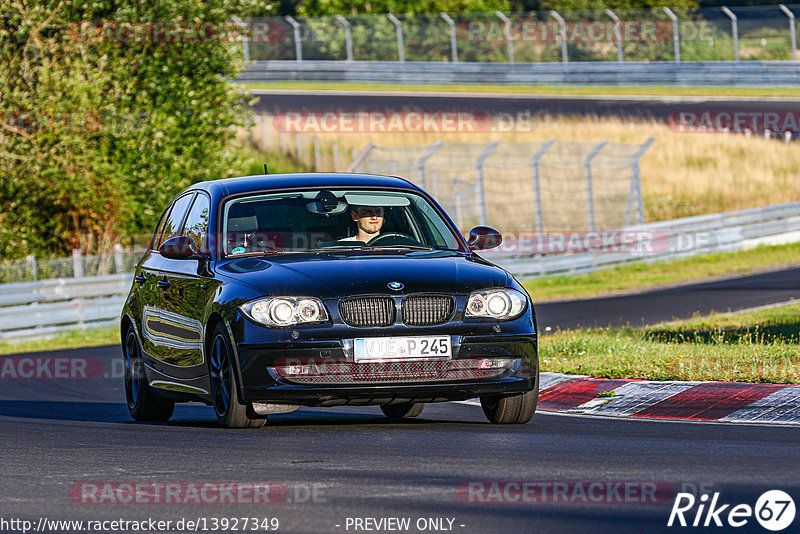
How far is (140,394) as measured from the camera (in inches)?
422

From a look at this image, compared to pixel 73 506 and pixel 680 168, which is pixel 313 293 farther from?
pixel 680 168

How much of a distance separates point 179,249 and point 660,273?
69.2ft

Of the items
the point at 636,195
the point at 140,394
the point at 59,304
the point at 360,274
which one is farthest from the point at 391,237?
the point at 636,195

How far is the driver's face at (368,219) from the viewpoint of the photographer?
9.66m

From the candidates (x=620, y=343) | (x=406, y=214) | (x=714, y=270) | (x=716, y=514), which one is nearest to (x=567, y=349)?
(x=620, y=343)

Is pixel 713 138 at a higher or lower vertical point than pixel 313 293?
lower

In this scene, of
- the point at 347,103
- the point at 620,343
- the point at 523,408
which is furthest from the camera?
the point at 347,103

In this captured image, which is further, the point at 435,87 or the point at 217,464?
the point at 435,87

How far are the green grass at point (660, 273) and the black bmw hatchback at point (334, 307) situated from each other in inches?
658

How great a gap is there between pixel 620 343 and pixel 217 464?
21.8 feet

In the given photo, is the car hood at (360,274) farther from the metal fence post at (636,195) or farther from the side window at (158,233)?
the metal fence post at (636,195)

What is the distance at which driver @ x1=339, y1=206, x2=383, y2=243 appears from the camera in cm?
961

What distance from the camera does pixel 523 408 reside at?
9.15 m

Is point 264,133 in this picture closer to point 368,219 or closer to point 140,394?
point 140,394
